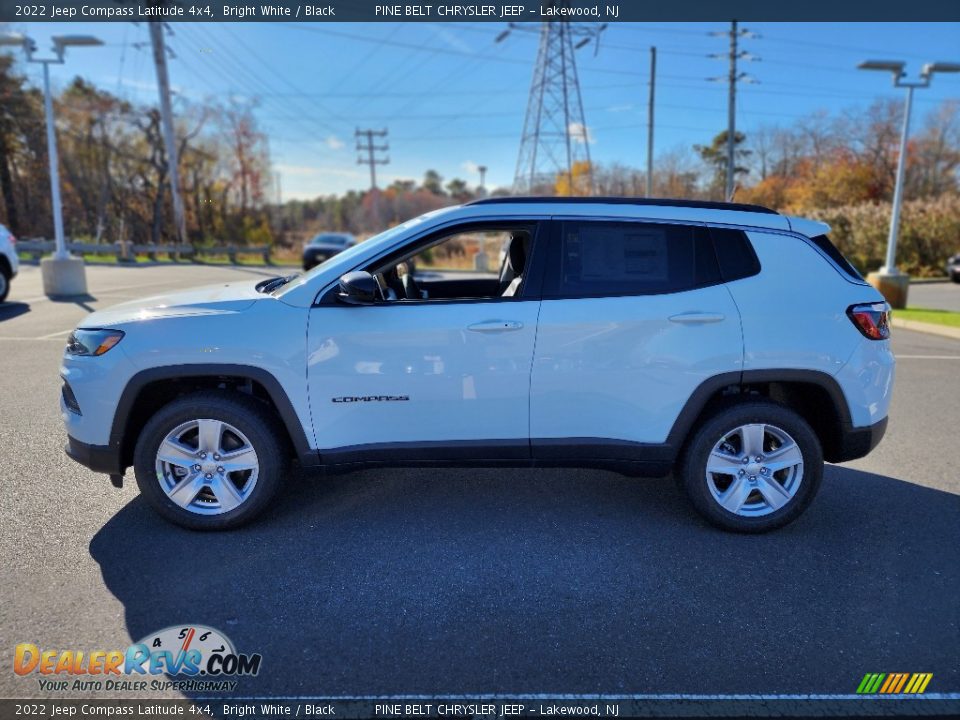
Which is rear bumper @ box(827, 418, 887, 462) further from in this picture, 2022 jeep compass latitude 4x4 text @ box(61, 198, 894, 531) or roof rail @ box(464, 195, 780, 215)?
roof rail @ box(464, 195, 780, 215)

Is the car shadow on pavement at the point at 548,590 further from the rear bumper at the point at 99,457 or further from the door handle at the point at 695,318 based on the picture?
the door handle at the point at 695,318

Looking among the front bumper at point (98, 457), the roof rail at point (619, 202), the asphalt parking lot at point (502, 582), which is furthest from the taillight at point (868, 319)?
the front bumper at point (98, 457)

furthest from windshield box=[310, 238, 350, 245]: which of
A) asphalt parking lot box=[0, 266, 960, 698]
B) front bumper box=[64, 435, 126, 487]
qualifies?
front bumper box=[64, 435, 126, 487]

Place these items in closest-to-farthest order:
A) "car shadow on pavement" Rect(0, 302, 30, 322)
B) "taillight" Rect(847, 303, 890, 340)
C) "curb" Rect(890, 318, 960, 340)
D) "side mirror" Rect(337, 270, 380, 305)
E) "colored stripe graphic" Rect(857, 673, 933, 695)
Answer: "colored stripe graphic" Rect(857, 673, 933, 695)
"side mirror" Rect(337, 270, 380, 305)
"taillight" Rect(847, 303, 890, 340)
"curb" Rect(890, 318, 960, 340)
"car shadow on pavement" Rect(0, 302, 30, 322)

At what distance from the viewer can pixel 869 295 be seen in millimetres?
3586

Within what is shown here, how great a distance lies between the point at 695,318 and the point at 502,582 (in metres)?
1.74

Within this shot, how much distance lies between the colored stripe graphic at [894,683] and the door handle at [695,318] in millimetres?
1779

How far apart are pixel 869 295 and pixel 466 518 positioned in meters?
2.67

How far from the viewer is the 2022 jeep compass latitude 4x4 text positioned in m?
3.40

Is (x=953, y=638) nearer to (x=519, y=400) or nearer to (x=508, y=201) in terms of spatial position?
(x=519, y=400)

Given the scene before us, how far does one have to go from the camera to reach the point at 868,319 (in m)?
3.51

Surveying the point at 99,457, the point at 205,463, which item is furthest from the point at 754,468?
the point at 99,457

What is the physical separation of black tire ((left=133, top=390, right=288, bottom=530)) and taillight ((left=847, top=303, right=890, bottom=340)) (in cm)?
330

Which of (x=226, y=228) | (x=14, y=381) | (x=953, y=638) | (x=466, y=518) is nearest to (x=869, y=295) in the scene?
(x=953, y=638)
